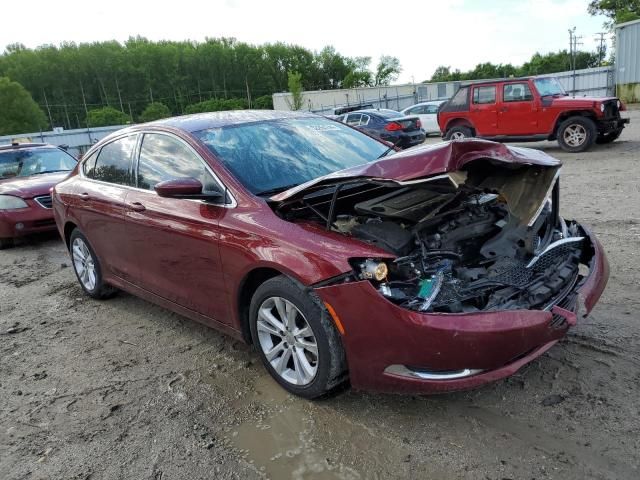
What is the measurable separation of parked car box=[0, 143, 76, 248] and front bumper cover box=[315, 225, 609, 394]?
21.6ft

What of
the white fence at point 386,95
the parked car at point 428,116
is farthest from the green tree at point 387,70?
the parked car at point 428,116

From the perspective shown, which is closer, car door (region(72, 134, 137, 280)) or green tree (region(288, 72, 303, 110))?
car door (region(72, 134, 137, 280))

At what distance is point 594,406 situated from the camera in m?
2.75

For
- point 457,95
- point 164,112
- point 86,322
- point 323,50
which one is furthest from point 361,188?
point 323,50

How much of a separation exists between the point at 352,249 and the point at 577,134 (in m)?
11.1

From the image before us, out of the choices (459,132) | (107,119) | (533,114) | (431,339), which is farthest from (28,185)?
(107,119)

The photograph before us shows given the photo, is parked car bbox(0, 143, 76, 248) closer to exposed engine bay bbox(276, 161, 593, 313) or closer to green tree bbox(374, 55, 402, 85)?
exposed engine bay bbox(276, 161, 593, 313)

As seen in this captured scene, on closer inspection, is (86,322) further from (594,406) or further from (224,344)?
(594,406)

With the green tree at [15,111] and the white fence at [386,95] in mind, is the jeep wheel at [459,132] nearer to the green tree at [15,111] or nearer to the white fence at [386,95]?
the white fence at [386,95]

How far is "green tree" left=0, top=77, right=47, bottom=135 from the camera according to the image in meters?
56.2

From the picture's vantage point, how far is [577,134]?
38.8 feet

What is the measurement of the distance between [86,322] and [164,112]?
231ft

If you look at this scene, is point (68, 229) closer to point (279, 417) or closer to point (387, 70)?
point (279, 417)

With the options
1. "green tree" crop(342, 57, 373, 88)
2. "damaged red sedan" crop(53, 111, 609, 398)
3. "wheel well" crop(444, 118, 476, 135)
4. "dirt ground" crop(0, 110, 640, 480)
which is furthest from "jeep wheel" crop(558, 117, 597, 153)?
"green tree" crop(342, 57, 373, 88)
